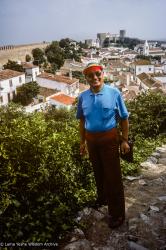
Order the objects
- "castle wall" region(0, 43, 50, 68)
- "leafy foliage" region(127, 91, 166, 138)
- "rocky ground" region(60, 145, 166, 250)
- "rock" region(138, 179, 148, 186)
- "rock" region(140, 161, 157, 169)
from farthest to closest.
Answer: "castle wall" region(0, 43, 50, 68)
"leafy foliage" region(127, 91, 166, 138)
"rock" region(140, 161, 157, 169)
"rock" region(138, 179, 148, 186)
"rocky ground" region(60, 145, 166, 250)

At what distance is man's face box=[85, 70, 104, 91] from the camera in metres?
3.76

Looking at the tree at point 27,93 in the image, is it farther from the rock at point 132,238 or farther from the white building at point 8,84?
the rock at point 132,238

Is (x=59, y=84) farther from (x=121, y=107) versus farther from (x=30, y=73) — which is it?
(x=121, y=107)

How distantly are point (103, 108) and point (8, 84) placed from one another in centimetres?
3690

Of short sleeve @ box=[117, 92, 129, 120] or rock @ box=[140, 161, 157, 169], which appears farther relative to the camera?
rock @ box=[140, 161, 157, 169]

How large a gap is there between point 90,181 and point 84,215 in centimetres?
86

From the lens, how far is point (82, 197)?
4488mm

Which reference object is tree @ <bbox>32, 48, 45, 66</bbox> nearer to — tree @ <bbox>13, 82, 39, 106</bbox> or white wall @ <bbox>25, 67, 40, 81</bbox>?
white wall @ <bbox>25, 67, 40, 81</bbox>

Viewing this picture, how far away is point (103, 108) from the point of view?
12.3 feet

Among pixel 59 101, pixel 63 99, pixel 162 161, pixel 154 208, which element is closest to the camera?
pixel 154 208

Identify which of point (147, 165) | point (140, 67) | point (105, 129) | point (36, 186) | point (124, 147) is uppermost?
point (105, 129)

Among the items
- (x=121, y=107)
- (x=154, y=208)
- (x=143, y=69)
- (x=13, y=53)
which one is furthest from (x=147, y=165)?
(x=143, y=69)

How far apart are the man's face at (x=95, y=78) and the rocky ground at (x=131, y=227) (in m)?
1.69

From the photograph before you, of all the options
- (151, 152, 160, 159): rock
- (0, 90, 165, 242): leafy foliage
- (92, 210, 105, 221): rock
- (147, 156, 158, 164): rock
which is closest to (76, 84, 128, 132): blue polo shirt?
(0, 90, 165, 242): leafy foliage
